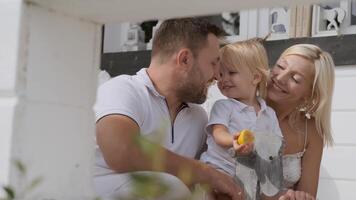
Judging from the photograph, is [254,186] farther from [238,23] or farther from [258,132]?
[238,23]

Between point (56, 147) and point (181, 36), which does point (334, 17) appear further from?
point (56, 147)

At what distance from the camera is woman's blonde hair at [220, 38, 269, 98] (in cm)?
296

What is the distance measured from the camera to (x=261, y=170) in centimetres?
286

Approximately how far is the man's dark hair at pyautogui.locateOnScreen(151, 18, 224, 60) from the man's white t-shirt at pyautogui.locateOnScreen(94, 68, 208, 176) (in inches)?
5.5

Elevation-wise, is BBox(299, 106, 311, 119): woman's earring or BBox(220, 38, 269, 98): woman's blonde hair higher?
BBox(220, 38, 269, 98): woman's blonde hair

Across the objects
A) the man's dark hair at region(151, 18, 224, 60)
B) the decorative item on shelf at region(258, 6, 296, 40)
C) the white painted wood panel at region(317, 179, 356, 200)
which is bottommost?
the white painted wood panel at region(317, 179, 356, 200)

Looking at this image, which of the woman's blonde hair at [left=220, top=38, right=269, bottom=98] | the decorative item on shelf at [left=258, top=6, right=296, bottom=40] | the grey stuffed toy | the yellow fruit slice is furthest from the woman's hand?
the decorative item on shelf at [left=258, top=6, right=296, bottom=40]

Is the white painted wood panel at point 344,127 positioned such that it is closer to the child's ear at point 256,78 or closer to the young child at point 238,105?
the young child at point 238,105

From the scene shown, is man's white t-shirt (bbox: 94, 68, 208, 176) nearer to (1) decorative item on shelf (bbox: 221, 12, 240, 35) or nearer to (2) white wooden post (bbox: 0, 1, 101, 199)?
(2) white wooden post (bbox: 0, 1, 101, 199)

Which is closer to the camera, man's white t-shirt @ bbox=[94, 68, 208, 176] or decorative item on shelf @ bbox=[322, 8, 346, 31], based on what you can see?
man's white t-shirt @ bbox=[94, 68, 208, 176]

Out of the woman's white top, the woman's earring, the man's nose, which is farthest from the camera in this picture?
the woman's earring

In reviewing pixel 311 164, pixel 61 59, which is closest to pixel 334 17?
pixel 311 164

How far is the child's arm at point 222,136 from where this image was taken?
8.80 feet

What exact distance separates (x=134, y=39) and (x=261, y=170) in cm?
226
